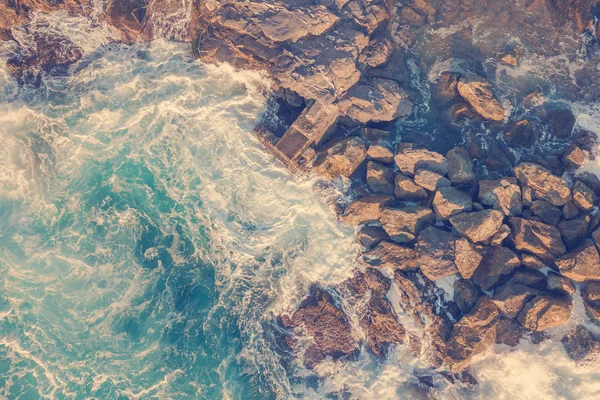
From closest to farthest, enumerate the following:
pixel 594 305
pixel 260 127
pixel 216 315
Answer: pixel 594 305 → pixel 216 315 → pixel 260 127

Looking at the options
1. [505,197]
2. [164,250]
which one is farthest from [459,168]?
[164,250]

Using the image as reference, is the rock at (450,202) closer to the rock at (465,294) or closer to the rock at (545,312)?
the rock at (465,294)

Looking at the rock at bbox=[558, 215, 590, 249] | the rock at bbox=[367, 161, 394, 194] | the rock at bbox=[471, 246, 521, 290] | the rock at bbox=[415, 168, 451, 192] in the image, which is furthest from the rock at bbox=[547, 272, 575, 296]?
the rock at bbox=[367, 161, 394, 194]

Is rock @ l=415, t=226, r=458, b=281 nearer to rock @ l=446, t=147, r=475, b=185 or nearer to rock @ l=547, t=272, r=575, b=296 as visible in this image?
rock @ l=446, t=147, r=475, b=185

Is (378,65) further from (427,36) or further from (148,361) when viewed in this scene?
(148,361)

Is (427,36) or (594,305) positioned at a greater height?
(427,36)

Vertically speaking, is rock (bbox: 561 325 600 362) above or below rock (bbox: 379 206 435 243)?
above

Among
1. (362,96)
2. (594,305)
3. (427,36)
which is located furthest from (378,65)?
(594,305)

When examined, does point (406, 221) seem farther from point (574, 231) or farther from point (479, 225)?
point (574, 231)
